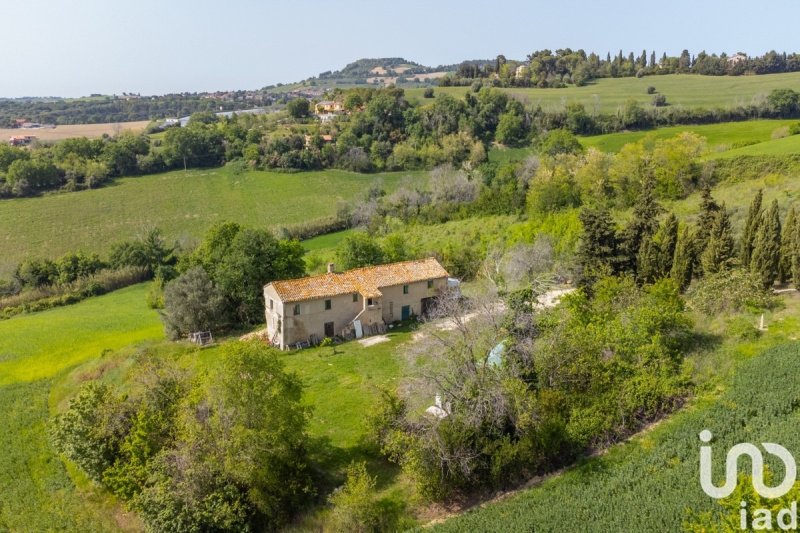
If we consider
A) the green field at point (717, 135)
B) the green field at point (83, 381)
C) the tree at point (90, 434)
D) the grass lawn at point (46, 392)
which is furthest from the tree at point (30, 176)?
the green field at point (717, 135)

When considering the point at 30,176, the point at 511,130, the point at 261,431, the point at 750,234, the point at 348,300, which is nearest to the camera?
the point at 261,431

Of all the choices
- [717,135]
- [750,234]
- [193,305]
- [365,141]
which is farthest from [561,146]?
[193,305]

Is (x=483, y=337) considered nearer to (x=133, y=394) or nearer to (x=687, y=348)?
(x=687, y=348)

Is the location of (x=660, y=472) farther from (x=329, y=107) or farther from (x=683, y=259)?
(x=329, y=107)

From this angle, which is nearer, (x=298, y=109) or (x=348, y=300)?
(x=348, y=300)

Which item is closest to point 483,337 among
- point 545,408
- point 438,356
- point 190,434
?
point 438,356

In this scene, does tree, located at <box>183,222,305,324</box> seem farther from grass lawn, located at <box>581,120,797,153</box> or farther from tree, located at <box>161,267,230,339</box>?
grass lawn, located at <box>581,120,797,153</box>

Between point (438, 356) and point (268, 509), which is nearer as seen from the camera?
point (268, 509)
